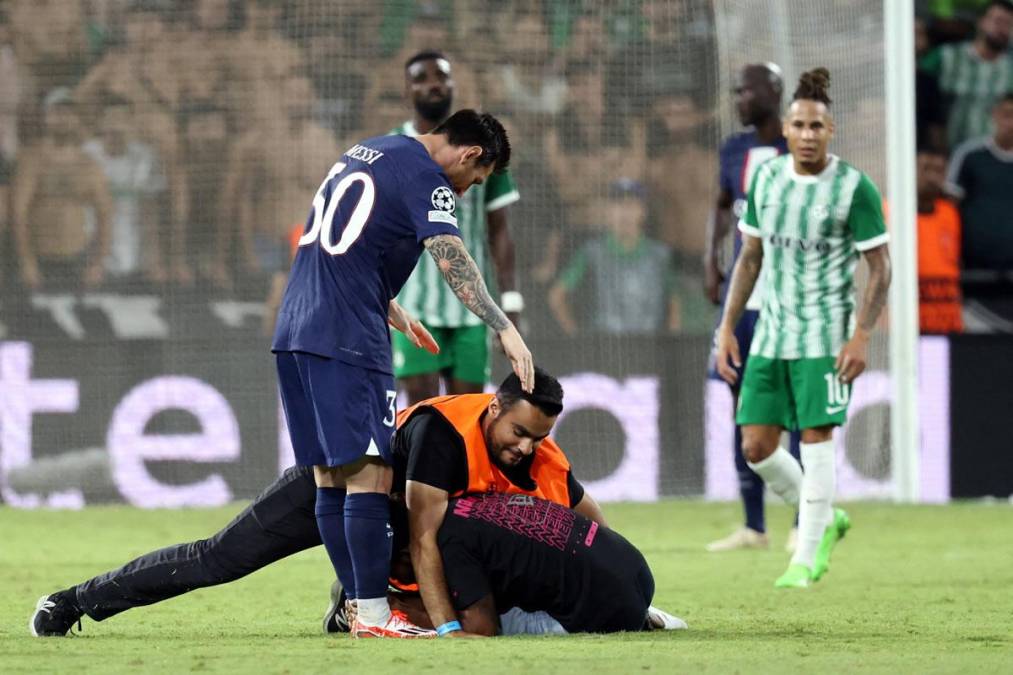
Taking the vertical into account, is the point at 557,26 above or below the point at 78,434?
above

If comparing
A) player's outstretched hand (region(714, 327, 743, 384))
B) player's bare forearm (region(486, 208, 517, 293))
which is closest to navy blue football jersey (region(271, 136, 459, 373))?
player's outstretched hand (region(714, 327, 743, 384))

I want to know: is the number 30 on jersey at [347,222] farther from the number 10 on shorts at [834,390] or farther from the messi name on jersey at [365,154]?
the number 10 on shorts at [834,390]

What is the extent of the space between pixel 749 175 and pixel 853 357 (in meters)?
2.05

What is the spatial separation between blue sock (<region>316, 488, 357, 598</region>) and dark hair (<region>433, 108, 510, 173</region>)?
1078mm

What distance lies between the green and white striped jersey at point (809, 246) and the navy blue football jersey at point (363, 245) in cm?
220

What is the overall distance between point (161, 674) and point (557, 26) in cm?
767

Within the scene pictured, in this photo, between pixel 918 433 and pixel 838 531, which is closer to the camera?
pixel 838 531

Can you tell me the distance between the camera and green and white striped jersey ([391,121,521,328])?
825cm

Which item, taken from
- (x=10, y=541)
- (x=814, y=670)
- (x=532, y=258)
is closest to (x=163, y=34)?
(x=532, y=258)

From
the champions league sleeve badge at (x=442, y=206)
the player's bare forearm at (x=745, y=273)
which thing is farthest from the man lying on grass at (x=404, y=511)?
the player's bare forearm at (x=745, y=273)

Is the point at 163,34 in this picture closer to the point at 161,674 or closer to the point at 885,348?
the point at 885,348

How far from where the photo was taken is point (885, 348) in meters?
11.1

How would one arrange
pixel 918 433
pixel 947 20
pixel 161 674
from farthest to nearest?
pixel 947 20 < pixel 918 433 < pixel 161 674

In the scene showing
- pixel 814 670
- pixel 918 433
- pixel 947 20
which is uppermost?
pixel 947 20
